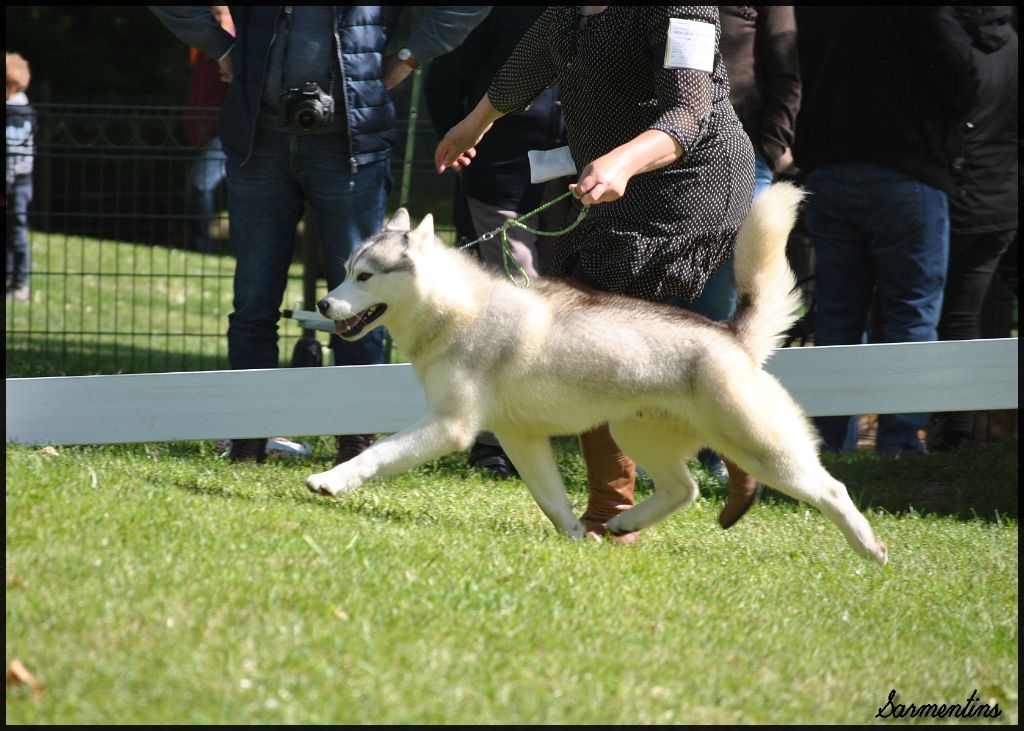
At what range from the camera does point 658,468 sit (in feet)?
15.1

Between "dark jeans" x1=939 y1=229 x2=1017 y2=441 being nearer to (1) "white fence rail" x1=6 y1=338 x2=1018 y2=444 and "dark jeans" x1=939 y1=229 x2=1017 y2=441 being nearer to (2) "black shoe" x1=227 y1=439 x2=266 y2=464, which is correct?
(1) "white fence rail" x1=6 y1=338 x2=1018 y2=444

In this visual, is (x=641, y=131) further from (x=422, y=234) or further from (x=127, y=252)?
(x=127, y=252)

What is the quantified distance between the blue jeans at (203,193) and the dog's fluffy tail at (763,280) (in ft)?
17.5

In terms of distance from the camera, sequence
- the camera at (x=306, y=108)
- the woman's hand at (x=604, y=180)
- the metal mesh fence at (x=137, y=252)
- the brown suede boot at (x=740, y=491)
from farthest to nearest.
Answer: the metal mesh fence at (x=137, y=252), the camera at (x=306, y=108), the brown suede boot at (x=740, y=491), the woman's hand at (x=604, y=180)

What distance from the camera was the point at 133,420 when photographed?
5207 millimetres

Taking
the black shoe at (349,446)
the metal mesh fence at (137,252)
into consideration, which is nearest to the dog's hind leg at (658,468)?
the black shoe at (349,446)

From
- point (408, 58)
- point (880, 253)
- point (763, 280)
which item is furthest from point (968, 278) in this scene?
point (408, 58)

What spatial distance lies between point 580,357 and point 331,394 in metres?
1.53

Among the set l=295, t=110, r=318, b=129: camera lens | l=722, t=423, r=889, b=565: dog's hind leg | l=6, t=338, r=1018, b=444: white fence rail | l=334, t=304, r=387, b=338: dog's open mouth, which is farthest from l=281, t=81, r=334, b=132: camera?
l=722, t=423, r=889, b=565: dog's hind leg

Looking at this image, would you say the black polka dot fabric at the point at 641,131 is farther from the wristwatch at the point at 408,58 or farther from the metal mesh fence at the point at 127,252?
the metal mesh fence at the point at 127,252

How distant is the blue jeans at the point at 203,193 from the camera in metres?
9.49

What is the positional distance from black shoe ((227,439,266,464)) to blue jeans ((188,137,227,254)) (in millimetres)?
3302

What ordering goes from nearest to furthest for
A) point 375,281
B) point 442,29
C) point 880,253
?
point 375,281 < point 442,29 < point 880,253

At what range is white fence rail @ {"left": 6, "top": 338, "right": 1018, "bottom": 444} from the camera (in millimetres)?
5160
